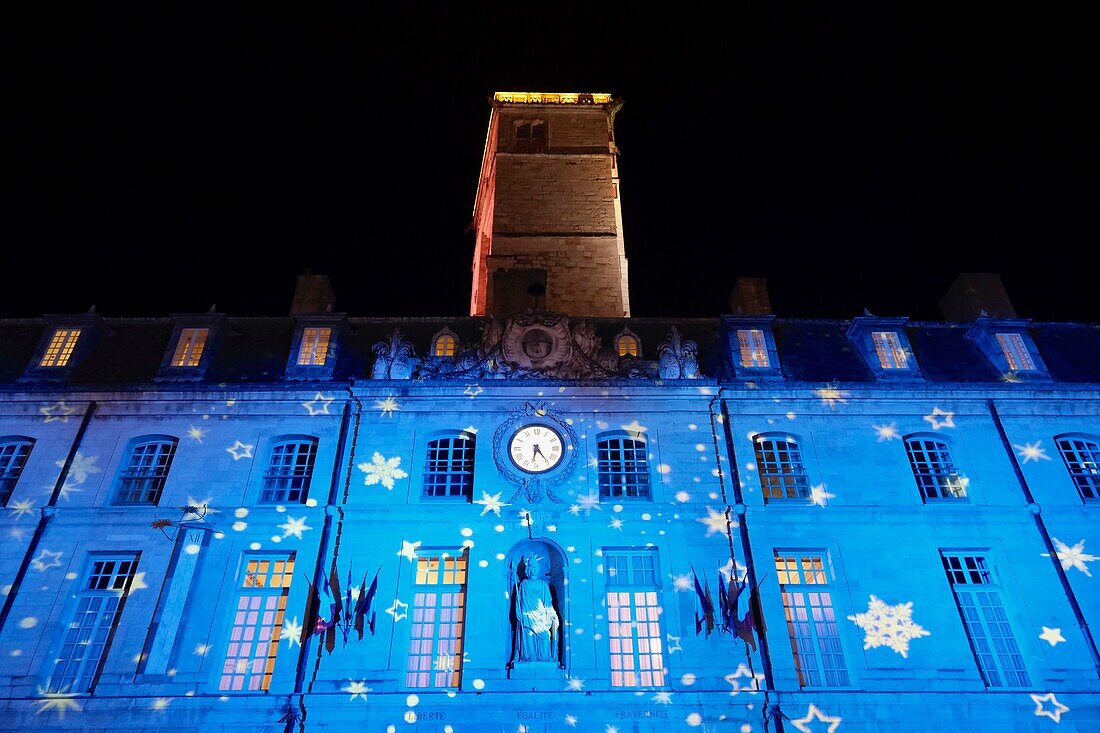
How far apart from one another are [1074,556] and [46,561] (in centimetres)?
2277

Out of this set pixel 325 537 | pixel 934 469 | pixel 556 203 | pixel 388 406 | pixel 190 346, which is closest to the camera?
pixel 325 537

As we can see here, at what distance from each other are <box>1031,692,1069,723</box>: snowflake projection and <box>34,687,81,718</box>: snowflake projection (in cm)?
1882

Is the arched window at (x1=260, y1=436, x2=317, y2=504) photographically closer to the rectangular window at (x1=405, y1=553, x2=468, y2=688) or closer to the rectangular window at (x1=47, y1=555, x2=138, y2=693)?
the rectangular window at (x1=47, y1=555, x2=138, y2=693)

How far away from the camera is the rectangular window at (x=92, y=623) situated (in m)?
15.2

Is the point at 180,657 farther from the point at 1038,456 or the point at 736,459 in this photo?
the point at 1038,456

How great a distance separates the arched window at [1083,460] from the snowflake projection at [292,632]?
18254mm

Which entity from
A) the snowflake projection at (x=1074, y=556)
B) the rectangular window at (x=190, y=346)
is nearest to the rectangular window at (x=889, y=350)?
the snowflake projection at (x=1074, y=556)

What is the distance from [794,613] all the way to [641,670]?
364 cm

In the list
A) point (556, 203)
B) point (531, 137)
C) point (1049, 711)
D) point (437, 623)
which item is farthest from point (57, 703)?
point (531, 137)

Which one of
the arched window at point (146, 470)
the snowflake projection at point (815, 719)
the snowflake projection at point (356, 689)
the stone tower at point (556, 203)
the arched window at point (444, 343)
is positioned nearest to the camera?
the snowflake projection at point (815, 719)

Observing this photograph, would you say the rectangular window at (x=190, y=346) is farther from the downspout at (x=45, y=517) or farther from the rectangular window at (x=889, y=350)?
the rectangular window at (x=889, y=350)

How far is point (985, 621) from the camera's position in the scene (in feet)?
53.6

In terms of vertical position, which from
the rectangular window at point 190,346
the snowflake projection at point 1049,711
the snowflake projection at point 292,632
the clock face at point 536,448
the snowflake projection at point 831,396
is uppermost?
the rectangular window at point 190,346

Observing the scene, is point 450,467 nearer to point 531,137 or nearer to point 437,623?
point 437,623
